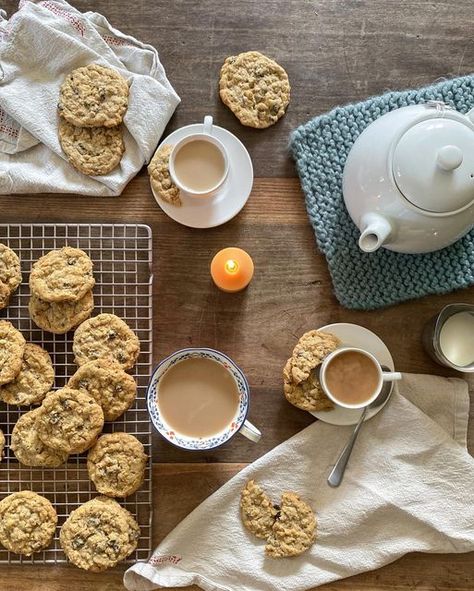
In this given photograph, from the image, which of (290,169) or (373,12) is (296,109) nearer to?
(290,169)

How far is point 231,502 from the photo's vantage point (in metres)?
1.42

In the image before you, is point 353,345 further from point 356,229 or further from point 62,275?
point 62,275

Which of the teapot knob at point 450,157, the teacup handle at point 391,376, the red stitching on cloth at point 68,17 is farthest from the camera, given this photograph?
the red stitching on cloth at point 68,17

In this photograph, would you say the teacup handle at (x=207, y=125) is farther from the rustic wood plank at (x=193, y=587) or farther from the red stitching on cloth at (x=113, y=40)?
the rustic wood plank at (x=193, y=587)

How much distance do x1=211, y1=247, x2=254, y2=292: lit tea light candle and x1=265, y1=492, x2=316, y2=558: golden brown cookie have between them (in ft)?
1.41

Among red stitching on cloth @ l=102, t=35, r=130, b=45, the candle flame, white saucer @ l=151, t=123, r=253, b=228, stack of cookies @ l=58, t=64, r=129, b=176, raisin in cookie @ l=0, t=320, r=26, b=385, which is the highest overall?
red stitching on cloth @ l=102, t=35, r=130, b=45

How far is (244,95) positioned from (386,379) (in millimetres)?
630

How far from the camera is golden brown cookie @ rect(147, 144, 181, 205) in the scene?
4.60ft

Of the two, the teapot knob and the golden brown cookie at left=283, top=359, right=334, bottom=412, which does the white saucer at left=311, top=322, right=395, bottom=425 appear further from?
the teapot knob

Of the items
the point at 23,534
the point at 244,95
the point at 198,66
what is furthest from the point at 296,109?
the point at 23,534

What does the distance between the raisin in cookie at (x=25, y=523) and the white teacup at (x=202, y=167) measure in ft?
2.20

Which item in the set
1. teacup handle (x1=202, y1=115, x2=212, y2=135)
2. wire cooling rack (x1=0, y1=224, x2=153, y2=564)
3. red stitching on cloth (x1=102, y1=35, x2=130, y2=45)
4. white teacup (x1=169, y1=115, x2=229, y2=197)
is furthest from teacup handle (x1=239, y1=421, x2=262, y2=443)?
red stitching on cloth (x1=102, y1=35, x2=130, y2=45)

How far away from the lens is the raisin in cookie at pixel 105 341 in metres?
1.38

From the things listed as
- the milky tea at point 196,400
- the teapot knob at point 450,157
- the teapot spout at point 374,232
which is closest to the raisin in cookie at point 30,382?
the milky tea at point 196,400
